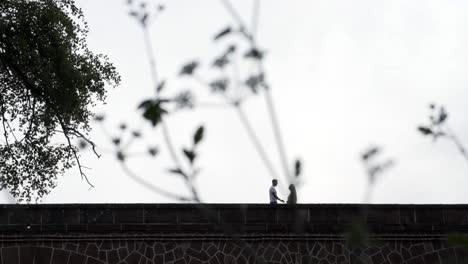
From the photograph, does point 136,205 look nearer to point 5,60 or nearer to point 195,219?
point 195,219

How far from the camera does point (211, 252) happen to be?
1171cm

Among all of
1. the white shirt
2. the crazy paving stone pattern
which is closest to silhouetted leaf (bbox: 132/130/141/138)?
the crazy paving stone pattern

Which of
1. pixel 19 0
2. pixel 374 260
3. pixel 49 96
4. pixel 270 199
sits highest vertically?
pixel 19 0

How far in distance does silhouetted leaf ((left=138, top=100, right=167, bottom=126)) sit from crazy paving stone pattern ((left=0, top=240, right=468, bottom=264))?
8295 millimetres

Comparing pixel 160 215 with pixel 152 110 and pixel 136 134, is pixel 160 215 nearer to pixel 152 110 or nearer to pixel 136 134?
pixel 136 134

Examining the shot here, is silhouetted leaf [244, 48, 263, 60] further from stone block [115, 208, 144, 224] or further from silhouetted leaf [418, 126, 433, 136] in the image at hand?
stone block [115, 208, 144, 224]

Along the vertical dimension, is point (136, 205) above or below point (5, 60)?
below

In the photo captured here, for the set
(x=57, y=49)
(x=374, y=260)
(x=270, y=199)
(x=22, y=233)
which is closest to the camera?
(x=22, y=233)

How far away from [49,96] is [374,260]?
6731 millimetres

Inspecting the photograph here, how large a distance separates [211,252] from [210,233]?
22 cm

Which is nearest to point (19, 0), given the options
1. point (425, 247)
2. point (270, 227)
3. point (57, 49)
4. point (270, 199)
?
point (57, 49)

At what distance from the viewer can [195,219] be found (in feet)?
38.2

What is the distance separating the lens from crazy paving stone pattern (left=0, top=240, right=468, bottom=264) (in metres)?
11.4

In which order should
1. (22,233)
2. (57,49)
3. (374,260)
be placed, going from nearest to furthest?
1. (22,233)
2. (374,260)
3. (57,49)
